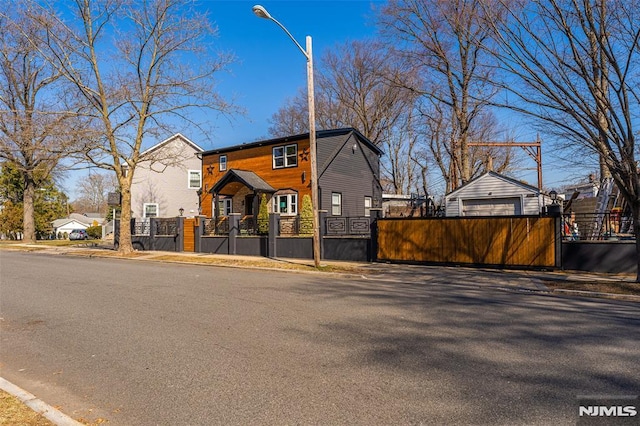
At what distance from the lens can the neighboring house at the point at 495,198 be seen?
21.4 metres

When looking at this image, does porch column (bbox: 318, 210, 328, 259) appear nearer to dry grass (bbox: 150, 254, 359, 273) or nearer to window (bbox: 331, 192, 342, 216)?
dry grass (bbox: 150, 254, 359, 273)

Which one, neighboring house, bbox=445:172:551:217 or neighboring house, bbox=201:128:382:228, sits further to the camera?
neighboring house, bbox=201:128:382:228

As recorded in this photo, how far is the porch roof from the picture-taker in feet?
81.3

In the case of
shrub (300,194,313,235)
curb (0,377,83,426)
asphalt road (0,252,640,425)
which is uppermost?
shrub (300,194,313,235)

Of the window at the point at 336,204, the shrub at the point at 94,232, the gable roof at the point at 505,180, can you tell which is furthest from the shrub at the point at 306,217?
the shrub at the point at 94,232

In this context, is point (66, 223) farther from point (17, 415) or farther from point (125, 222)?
point (17, 415)

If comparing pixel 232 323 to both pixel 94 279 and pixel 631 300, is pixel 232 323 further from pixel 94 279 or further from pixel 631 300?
pixel 631 300

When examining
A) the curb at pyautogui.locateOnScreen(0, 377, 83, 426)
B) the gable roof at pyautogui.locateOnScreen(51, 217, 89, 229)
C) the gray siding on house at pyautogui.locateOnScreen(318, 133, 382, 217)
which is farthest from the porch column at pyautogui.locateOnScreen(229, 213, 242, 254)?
the gable roof at pyautogui.locateOnScreen(51, 217, 89, 229)

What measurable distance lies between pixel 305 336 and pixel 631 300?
7.96 m

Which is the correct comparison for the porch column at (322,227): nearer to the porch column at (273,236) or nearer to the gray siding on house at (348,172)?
the porch column at (273,236)

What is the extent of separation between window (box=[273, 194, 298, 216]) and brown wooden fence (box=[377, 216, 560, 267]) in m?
8.71

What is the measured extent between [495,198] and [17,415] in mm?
22263

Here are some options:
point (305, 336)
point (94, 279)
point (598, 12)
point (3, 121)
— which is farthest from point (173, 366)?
point (3, 121)

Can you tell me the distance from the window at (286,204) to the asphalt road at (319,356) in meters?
15.4
